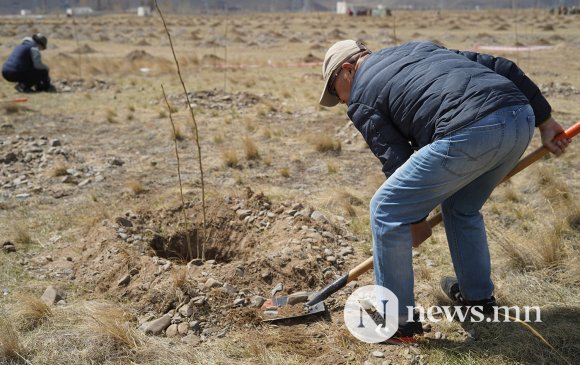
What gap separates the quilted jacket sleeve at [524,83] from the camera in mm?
2586

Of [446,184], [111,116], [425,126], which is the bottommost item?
[111,116]

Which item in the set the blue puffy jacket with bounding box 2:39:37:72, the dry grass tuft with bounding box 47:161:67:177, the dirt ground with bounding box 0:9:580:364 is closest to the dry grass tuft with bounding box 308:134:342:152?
the dirt ground with bounding box 0:9:580:364

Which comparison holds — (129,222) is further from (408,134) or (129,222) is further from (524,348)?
(524,348)

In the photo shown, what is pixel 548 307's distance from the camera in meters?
3.07

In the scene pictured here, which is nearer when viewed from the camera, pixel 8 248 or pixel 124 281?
pixel 124 281

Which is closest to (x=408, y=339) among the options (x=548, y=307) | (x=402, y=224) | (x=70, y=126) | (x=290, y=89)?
(x=402, y=224)

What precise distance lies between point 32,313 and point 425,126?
2.37 m

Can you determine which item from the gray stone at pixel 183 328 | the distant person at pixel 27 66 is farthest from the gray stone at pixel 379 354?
the distant person at pixel 27 66

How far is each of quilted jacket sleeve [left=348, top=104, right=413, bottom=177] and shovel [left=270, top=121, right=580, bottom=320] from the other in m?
0.34

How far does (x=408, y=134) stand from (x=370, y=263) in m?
0.82

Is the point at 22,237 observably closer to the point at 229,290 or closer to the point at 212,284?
the point at 212,284

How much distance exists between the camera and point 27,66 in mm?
11086

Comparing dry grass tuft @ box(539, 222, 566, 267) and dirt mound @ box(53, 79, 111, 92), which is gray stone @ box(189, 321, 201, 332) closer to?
dry grass tuft @ box(539, 222, 566, 267)

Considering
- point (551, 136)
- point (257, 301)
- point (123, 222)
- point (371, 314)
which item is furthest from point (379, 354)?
point (123, 222)
